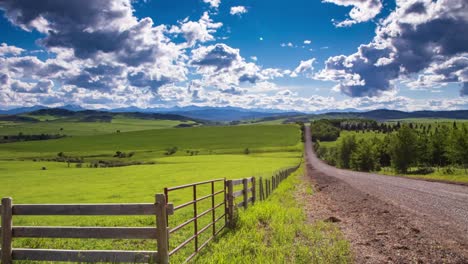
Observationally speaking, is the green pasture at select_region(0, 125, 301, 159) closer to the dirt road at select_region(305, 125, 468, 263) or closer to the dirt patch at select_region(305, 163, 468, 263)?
the dirt road at select_region(305, 125, 468, 263)

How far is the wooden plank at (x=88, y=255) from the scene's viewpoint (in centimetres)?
870

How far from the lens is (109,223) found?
64.3 feet

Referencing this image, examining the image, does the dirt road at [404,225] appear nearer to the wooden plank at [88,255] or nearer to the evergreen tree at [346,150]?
the wooden plank at [88,255]

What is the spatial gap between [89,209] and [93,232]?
1.80ft

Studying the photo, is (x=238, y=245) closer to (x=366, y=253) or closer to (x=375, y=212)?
(x=366, y=253)

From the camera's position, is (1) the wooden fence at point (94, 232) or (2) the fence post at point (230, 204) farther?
(2) the fence post at point (230, 204)

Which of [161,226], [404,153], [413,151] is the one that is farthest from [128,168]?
[161,226]

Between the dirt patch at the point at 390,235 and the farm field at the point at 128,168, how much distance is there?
5.55m

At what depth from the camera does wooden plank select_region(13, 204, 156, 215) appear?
343 inches

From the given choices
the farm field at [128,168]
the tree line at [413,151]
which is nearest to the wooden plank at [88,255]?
the farm field at [128,168]

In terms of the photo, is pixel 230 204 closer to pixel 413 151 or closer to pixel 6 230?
pixel 6 230

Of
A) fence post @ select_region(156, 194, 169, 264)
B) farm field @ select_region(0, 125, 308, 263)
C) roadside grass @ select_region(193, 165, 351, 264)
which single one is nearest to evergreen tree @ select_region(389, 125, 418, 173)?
farm field @ select_region(0, 125, 308, 263)

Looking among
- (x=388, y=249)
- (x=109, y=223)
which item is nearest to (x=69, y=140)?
(x=109, y=223)

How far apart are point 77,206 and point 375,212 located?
45.1 feet
